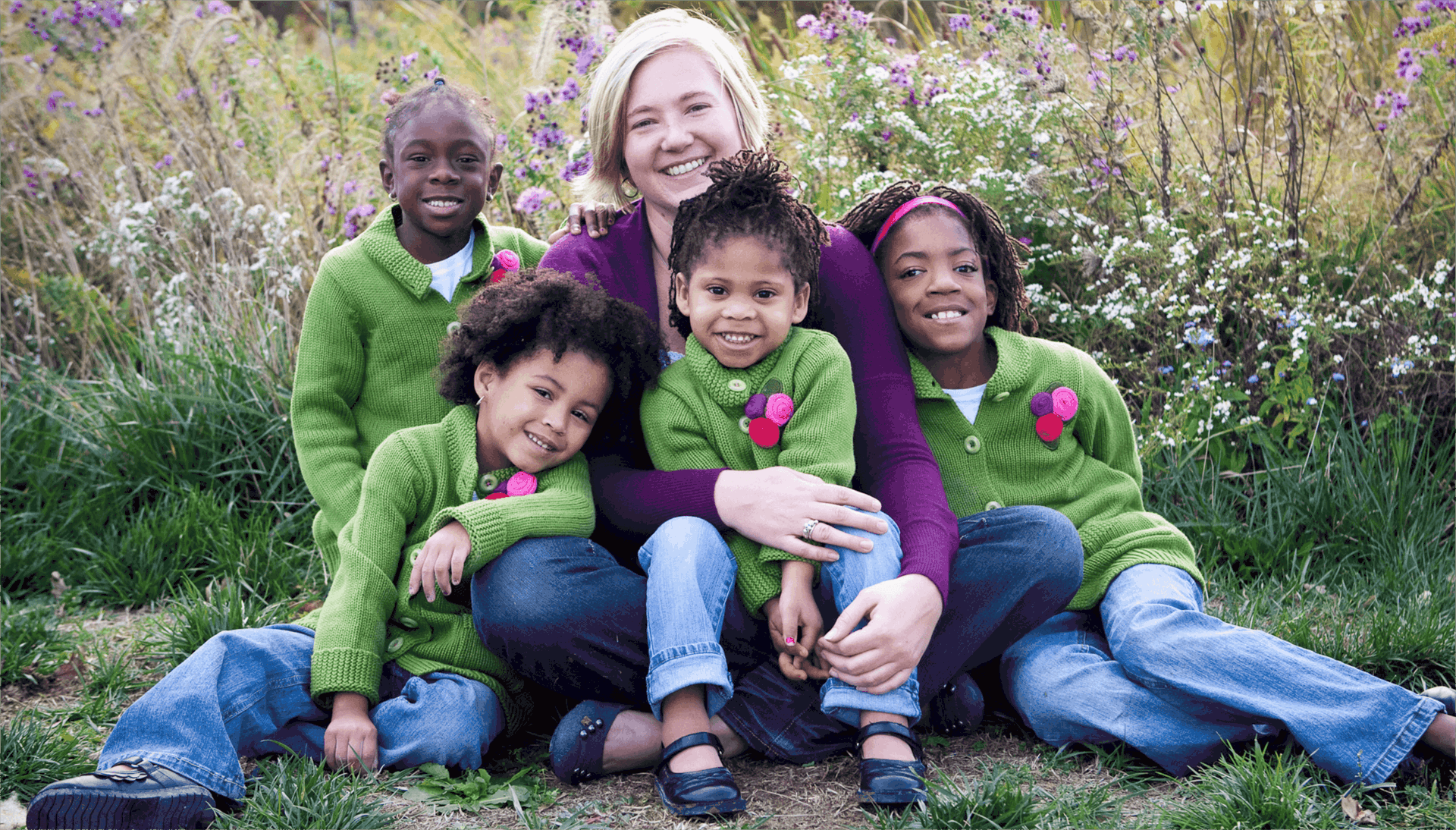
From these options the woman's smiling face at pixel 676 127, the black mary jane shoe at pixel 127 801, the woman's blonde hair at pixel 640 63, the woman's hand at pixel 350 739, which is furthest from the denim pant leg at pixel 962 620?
the woman's blonde hair at pixel 640 63

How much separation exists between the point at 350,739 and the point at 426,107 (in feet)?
5.54

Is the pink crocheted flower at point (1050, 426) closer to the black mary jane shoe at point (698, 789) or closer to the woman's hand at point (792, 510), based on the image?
the woman's hand at point (792, 510)

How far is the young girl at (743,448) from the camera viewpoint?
Result: 2.32 m

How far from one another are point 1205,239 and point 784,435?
2.10 meters

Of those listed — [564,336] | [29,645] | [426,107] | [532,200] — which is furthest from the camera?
[532,200]

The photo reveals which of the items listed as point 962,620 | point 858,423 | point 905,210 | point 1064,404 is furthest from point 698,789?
point 905,210

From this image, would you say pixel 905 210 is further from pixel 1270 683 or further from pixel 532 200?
pixel 532 200

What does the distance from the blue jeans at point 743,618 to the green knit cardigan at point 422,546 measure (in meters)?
0.08

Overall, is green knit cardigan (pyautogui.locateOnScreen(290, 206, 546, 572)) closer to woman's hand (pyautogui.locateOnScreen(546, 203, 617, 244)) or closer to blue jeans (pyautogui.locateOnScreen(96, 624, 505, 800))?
woman's hand (pyautogui.locateOnScreen(546, 203, 617, 244))

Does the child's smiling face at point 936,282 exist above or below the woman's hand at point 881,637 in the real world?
above

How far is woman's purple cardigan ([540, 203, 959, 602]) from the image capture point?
2541 mm

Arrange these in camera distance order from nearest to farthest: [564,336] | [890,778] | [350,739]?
[890,778] < [350,739] < [564,336]

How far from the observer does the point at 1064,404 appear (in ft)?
9.27

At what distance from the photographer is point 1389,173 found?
13.5 ft
